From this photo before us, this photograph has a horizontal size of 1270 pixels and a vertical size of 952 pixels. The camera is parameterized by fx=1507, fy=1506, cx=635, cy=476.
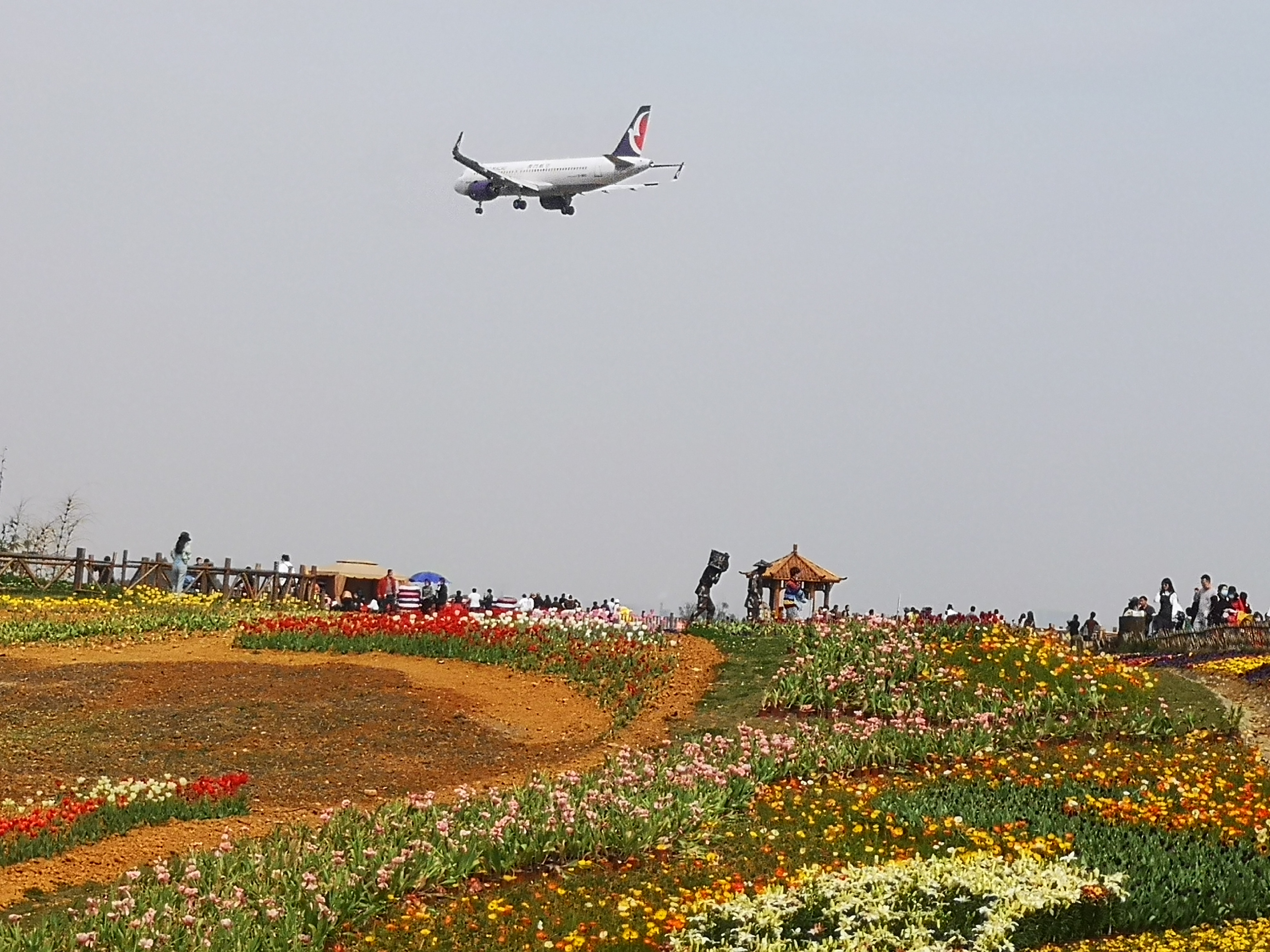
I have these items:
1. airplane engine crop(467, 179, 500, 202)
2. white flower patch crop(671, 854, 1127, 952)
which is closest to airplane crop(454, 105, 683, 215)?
airplane engine crop(467, 179, 500, 202)

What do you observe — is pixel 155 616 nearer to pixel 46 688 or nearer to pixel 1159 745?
pixel 46 688

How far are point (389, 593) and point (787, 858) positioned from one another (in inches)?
976

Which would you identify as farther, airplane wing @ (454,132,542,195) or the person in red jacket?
airplane wing @ (454,132,542,195)

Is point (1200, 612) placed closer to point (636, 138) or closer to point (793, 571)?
point (793, 571)

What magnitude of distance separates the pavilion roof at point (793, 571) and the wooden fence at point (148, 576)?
11.9 metres

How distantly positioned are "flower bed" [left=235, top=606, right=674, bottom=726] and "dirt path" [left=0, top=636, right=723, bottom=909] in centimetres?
31

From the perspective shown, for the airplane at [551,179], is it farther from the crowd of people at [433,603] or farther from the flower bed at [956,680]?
the flower bed at [956,680]

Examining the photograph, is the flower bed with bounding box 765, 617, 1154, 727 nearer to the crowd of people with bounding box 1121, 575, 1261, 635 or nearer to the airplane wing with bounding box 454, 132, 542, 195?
the crowd of people with bounding box 1121, 575, 1261, 635

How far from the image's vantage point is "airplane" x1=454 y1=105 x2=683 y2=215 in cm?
5084

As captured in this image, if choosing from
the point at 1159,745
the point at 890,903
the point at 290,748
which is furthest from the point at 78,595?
the point at 890,903

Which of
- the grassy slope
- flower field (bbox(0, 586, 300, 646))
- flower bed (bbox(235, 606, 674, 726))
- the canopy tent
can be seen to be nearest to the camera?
the grassy slope

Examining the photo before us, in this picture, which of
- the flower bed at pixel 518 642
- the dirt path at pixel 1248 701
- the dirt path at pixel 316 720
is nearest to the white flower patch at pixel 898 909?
the dirt path at pixel 316 720

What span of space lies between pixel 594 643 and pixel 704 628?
2.57 metres

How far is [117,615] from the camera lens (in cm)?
3006
